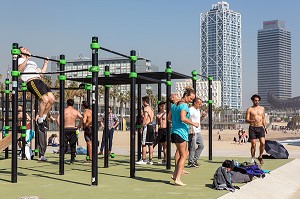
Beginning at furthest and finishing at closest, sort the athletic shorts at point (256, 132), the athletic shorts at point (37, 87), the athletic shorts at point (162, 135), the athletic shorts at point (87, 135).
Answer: the athletic shorts at point (87, 135) → the athletic shorts at point (256, 132) → the athletic shorts at point (162, 135) → the athletic shorts at point (37, 87)

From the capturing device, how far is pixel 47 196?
7.00 meters

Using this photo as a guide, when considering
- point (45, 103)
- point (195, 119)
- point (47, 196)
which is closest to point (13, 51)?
point (45, 103)

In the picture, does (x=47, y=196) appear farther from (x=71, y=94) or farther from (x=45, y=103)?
(x=71, y=94)

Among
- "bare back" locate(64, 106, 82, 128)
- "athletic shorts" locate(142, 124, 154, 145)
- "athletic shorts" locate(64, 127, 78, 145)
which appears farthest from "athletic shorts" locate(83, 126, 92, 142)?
"athletic shorts" locate(142, 124, 154, 145)

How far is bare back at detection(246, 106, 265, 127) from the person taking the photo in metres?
12.4

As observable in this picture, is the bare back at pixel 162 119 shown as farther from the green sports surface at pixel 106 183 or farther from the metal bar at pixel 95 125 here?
the metal bar at pixel 95 125

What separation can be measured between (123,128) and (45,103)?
89.0 meters

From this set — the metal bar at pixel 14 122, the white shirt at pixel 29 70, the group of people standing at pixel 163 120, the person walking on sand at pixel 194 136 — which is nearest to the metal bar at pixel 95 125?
the group of people standing at pixel 163 120

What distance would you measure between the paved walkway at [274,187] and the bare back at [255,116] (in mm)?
1300

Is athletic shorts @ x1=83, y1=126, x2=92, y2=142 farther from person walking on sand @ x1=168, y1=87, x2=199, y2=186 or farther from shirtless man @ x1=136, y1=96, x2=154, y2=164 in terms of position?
person walking on sand @ x1=168, y1=87, x2=199, y2=186

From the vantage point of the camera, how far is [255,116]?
12.4 m

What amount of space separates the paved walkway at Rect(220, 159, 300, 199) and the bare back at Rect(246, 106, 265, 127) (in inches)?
51.2

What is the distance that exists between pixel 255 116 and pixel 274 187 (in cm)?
355

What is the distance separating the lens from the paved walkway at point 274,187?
7772 millimetres
